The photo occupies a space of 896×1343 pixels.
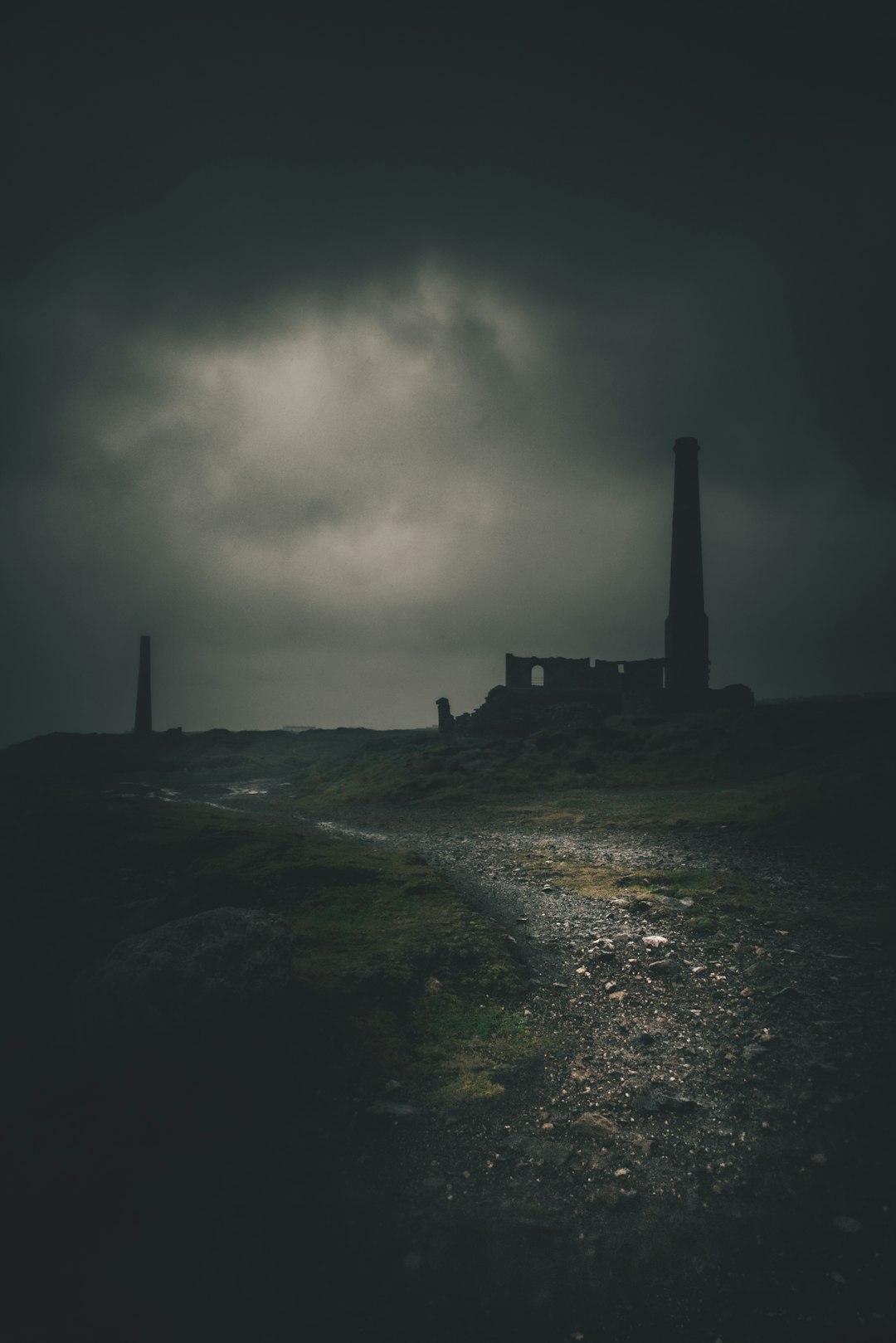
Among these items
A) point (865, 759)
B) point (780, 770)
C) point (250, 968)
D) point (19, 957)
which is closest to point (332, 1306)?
point (250, 968)

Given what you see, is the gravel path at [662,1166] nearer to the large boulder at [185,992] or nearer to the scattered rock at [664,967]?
the scattered rock at [664,967]

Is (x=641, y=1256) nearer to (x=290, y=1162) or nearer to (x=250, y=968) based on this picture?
(x=290, y=1162)

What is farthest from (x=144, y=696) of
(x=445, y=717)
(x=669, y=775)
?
(x=669, y=775)

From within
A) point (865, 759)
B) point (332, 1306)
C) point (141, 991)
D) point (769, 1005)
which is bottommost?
point (332, 1306)

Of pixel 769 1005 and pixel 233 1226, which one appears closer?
pixel 233 1226

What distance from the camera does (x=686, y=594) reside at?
4125cm

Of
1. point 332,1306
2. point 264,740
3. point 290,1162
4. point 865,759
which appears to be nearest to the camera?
point 332,1306

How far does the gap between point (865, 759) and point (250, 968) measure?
15769 mm

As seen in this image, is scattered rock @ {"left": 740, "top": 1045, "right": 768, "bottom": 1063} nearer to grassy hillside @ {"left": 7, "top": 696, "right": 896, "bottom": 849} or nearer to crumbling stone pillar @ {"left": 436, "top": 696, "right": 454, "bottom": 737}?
grassy hillside @ {"left": 7, "top": 696, "right": 896, "bottom": 849}

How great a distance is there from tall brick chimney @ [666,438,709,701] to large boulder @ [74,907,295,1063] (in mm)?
37818

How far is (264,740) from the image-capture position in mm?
61531

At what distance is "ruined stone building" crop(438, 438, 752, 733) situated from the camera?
40594 mm

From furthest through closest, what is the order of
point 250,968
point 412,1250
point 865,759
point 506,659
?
point 506,659
point 865,759
point 250,968
point 412,1250

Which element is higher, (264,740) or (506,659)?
(506,659)
